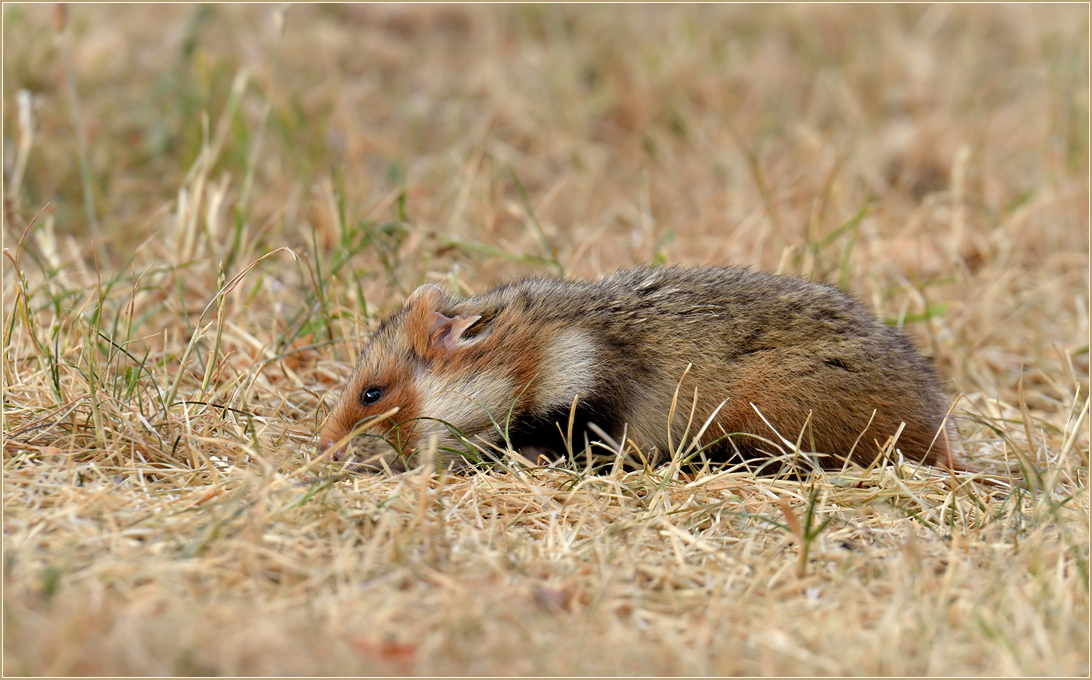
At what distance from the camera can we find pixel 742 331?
3990 mm

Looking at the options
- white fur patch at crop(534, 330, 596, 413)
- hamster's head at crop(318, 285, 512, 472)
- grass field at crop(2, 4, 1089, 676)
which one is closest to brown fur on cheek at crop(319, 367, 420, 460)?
hamster's head at crop(318, 285, 512, 472)

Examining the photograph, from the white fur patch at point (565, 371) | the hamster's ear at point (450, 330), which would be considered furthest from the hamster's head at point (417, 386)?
the white fur patch at point (565, 371)

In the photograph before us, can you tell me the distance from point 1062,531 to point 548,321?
1892mm

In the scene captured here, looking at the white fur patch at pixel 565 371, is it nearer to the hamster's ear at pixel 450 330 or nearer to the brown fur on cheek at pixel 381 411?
the hamster's ear at pixel 450 330

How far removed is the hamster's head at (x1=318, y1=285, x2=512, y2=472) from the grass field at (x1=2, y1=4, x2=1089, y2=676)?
184mm

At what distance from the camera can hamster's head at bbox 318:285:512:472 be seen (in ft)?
12.4

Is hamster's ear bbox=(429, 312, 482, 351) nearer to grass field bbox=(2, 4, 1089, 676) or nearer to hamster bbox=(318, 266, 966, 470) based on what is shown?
hamster bbox=(318, 266, 966, 470)

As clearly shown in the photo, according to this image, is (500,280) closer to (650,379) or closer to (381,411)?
(650,379)

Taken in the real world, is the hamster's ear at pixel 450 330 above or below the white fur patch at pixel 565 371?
above

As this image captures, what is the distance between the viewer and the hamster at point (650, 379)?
3877 mm

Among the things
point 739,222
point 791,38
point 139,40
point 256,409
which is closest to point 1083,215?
point 739,222

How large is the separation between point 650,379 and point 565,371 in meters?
0.33

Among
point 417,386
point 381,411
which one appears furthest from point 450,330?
point 381,411

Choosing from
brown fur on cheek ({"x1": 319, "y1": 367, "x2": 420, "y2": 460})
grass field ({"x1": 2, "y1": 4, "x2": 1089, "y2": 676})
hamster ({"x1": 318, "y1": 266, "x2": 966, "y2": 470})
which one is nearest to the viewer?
grass field ({"x1": 2, "y1": 4, "x2": 1089, "y2": 676})
